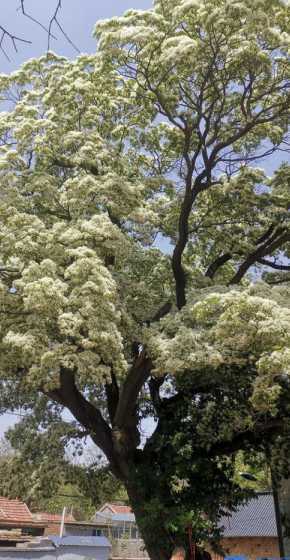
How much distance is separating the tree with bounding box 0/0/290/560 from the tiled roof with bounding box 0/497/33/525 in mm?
4868

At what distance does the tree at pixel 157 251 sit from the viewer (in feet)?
31.7

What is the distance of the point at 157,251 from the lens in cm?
1399

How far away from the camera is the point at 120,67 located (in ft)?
39.3

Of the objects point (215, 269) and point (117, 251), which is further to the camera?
point (215, 269)

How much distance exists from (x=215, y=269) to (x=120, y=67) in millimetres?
5100

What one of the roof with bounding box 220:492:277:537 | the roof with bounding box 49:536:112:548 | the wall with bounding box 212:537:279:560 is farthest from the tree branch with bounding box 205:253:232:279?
the wall with bounding box 212:537:279:560

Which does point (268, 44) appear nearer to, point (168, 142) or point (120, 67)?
point (120, 67)

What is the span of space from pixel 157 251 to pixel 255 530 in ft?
27.0

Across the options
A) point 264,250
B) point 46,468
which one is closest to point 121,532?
point 46,468

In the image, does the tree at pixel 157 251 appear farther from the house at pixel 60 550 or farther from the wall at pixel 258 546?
the wall at pixel 258 546

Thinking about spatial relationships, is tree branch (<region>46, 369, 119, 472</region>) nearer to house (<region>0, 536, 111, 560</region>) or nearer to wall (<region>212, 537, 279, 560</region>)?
house (<region>0, 536, 111, 560</region>)

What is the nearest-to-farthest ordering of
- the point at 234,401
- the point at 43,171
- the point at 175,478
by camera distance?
the point at 234,401 → the point at 175,478 → the point at 43,171

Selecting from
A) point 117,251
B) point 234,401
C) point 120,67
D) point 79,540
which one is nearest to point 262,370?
point 234,401

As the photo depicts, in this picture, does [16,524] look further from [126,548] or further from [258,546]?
[126,548]
